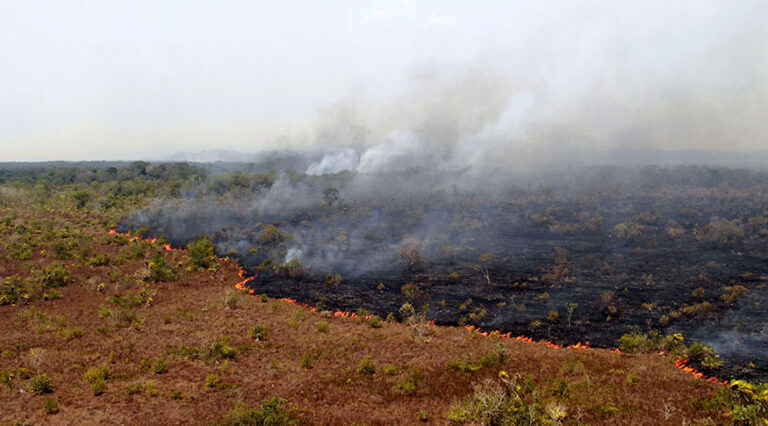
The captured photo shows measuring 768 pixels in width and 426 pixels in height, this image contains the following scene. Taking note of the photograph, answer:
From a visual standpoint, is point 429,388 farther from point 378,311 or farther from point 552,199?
point 552,199

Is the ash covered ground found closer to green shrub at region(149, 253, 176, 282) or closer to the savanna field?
the savanna field

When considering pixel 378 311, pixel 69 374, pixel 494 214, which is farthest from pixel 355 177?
pixel 69 374

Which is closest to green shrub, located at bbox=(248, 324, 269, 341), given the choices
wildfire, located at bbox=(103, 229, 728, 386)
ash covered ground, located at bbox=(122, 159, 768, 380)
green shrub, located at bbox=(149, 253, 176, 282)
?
wildfire, located at bbox=(103, 229, 728, 386)

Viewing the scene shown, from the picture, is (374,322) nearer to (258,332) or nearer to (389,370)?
(258,332)

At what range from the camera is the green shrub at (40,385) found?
20.6 meters

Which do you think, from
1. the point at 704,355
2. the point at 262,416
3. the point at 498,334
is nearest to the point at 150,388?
the point at 262,416

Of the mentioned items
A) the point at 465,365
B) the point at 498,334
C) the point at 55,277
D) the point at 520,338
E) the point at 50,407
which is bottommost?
the point at 520,338

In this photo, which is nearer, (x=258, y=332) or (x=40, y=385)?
(x=40, y=385)

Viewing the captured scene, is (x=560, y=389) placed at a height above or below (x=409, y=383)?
above

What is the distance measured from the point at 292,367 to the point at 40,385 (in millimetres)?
12555

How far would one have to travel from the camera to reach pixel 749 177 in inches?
4825

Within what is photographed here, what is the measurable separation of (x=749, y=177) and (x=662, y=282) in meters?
116

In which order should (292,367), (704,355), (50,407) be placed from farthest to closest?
(704,355) < (292,367) < (50,407)

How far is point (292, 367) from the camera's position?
82.3 feet
